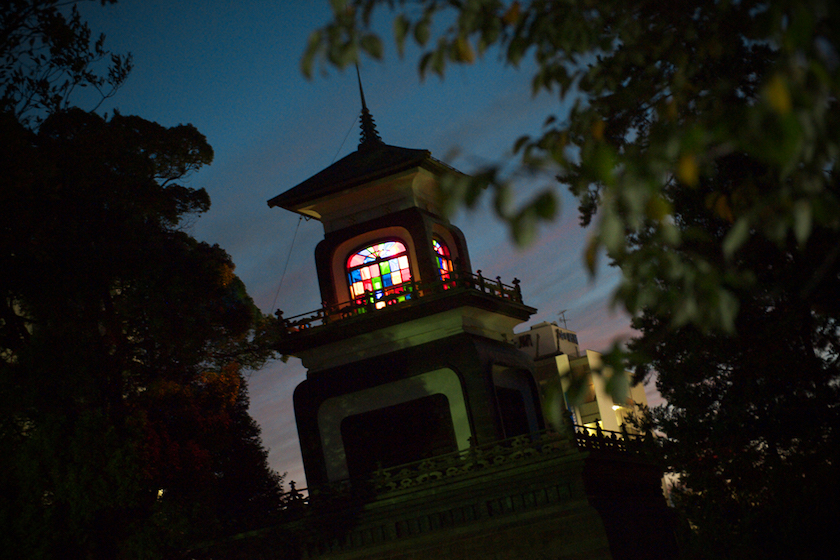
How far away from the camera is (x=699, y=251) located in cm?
1319

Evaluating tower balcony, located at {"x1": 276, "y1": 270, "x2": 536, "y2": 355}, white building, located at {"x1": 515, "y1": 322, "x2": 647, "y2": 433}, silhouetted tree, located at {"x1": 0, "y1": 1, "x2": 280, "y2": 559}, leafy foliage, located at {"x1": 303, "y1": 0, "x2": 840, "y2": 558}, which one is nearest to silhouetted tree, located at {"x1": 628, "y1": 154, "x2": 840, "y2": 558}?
leafy foliage, located at {"x1": 303, "y1": 0, "x2": 840, "y2": 558}

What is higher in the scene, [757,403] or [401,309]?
[401,309]

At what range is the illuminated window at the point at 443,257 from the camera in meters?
23.6

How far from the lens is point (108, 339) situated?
18.7m

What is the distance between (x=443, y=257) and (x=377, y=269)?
2068mm

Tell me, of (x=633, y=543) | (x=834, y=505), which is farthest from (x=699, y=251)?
(x=633, y=543)

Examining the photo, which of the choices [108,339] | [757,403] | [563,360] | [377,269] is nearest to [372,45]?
[757,403]

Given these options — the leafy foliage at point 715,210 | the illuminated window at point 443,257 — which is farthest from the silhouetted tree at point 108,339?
the leafy foliage at point 715,210

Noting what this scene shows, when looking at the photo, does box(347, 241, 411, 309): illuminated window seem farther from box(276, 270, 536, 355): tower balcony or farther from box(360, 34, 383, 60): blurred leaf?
box(360, 34, 383, 60): blurred leaf

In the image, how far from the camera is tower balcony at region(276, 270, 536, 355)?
21703 millimetres

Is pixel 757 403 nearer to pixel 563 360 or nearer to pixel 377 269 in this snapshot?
pixel 377 269

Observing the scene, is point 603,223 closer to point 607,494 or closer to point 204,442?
point 607,494

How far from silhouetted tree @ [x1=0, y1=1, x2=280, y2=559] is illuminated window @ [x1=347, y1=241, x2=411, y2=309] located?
318cm

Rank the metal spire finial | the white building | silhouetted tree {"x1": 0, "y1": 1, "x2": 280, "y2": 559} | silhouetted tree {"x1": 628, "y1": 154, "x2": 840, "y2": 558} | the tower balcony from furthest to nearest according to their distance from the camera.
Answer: the white building → the metal spire finial → the tower balcony → silhouetted tree {"x1": 0, "y1": 1, "x2": 280, "y2": 559} → silhouetted tree {"x1": 628, "y1": 154, "x2": 840, "y2": 558}
